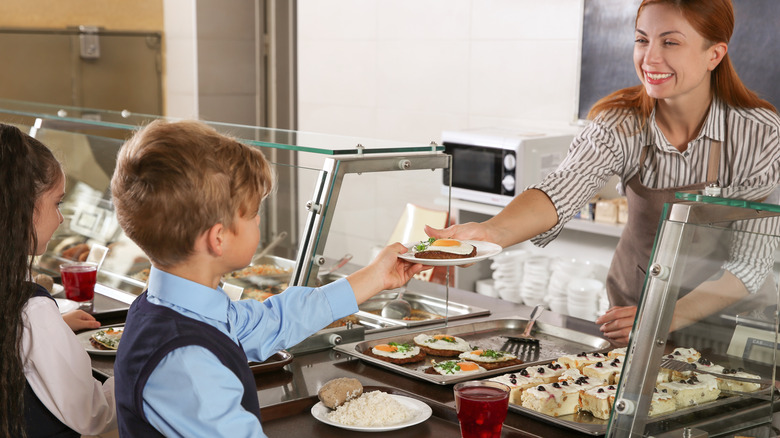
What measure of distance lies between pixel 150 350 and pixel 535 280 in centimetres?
309

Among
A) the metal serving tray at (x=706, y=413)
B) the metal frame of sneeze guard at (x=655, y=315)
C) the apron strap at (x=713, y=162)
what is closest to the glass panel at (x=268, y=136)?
the apron strap at (x=713, y=162)

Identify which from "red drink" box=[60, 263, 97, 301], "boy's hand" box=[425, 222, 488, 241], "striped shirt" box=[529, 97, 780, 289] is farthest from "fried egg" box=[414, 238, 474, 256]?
"red drink" box=[60, 263, 97, 301]

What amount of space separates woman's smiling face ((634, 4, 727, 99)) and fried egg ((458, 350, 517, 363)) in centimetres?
82

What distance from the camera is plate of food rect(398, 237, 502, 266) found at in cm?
177

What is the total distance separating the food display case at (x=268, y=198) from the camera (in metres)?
2.11

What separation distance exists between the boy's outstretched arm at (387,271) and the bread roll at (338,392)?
196 millimetres

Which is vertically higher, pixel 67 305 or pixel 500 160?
pixel 500 160

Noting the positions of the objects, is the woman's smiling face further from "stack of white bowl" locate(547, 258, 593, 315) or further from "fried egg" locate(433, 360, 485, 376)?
"stack of white bowl" locate(547, 258, 593, 315)

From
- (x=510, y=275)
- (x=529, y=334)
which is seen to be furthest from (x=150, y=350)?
(x=510, y=275)

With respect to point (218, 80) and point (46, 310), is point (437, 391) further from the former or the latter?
point (218, 80)

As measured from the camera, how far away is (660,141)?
2.37m

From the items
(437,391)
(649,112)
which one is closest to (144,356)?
(437,391)

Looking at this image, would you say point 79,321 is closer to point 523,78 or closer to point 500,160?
point 500,160

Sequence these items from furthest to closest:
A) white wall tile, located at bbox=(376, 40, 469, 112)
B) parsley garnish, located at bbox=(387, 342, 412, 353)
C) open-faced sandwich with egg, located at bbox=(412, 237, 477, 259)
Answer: white wall tile, located at bbox=(376, 40, 469, 112), parsley garnish, located at bbox=(387, 342, 412, 353), open-faced sandwich with egg, located at bbox=(412, 237, 477, 259)
